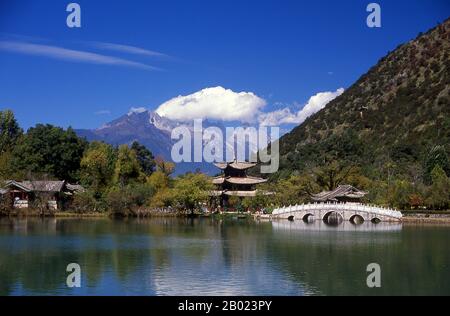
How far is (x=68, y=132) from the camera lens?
54719 mm

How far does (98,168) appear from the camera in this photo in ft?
163

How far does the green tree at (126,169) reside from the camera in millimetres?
49594

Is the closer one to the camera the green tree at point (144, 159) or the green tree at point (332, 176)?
the green tree at point (332, 176)

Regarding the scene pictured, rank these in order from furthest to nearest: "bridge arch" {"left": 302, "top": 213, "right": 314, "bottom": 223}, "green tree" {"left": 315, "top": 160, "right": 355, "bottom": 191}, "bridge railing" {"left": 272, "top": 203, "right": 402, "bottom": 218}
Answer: "green tree" {"left": 315, "top": 160, "right": 355, "bottom": 191} < "bridge arch" {"left": 302, "top": 213, "right": 314, "bottom": 223} < "bridge railing" {"left": 272, "top": 203, "right": 402, "bottom": 218}

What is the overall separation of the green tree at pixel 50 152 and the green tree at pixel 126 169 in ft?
14.4

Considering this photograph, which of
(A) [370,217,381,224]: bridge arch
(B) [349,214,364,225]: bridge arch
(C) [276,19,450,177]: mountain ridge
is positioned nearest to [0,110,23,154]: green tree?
(C) [276,19,450,177]: mountain ridge

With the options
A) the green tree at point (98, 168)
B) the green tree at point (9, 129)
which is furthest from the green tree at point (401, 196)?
the green tree at point (9, 129)

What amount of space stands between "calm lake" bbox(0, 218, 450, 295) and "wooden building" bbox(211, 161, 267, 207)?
2034cm

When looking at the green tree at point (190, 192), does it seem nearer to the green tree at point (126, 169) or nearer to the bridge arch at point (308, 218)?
the green tree at point (126, 169)

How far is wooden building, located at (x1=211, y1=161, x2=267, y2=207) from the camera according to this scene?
180 feet

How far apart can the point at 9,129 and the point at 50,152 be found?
10050mm

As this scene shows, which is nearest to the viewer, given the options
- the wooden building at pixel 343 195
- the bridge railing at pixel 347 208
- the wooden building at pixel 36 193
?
the bridge railing at pixel 347 208

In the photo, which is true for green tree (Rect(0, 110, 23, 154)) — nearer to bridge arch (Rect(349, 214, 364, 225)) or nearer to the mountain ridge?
the mountain ridge
